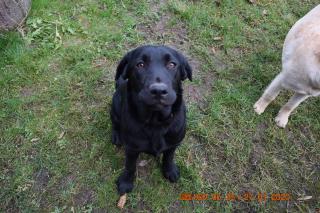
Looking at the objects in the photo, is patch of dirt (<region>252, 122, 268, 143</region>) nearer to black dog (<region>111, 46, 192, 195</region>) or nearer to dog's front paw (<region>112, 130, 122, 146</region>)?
black dog (<region>111, 46, 192, 195</region>)

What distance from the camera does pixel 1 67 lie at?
3854mm

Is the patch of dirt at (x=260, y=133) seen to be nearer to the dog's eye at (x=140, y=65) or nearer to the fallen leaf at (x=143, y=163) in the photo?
the fallen leaf at (x=143, y=163)

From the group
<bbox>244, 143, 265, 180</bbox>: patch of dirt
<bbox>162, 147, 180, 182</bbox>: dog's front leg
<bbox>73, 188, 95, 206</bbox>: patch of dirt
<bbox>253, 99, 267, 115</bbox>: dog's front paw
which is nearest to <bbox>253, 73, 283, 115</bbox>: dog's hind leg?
<bbox>253, 99, 267, 115</bbox>: dog's front paw

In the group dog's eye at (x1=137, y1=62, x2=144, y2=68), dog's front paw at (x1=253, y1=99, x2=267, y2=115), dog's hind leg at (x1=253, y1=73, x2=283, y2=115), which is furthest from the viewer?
dog's front paw at (x1=253, y1=99, x2=267, y2=115)

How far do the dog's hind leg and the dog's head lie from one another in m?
1.34

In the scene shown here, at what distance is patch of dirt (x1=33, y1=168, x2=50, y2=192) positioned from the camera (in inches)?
121

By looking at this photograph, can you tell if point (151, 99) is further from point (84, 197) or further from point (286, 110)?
point (286, 110)

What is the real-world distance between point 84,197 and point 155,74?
4.84 feet

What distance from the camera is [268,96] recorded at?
3580 mm

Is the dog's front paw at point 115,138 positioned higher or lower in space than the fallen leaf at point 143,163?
higher

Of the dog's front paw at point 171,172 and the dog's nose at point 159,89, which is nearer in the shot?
the dog's nose at point 159,89

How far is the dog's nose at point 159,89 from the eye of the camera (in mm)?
2100

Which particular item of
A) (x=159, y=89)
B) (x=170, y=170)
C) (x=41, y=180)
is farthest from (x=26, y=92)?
(x=159, y=89)

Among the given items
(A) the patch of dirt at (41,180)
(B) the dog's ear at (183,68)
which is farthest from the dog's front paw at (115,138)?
(B) the dog's ear at (183,68)
